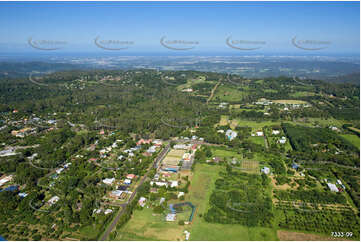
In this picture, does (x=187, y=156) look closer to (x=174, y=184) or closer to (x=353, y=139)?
(x=174, y=184)

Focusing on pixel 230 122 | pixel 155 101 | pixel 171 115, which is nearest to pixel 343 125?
pixel 230 122

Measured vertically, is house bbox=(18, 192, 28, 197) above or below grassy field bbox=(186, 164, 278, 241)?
below

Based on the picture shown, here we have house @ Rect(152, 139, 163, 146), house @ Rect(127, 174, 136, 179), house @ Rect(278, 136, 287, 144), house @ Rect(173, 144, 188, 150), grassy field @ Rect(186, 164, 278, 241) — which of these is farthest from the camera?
house @ Rect(152, 139, 163, 146)

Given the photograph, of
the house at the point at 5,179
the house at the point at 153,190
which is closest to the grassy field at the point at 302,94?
the house at the point at 153,190

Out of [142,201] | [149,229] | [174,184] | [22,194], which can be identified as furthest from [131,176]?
[22,194]

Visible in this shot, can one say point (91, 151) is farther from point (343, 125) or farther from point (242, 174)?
point (343, 125)

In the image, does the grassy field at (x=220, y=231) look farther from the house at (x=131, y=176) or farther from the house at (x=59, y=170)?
the house at (x=59, y=170)

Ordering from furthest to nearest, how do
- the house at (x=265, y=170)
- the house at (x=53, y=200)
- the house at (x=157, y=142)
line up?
the house at (x=157, y=142) < the house at (x=265, y=170) < the house at (x=53, y=200)

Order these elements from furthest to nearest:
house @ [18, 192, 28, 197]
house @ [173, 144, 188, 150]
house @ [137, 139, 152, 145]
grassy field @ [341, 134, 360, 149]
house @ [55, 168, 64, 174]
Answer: house @ [137, 139, 152, 145] < house @ [173, 144, 188, 150] < grassy field @ [341, 134, 360, 149] < house @ [55, 168, 64, 174] < house @ [18, 192, 28, 197]

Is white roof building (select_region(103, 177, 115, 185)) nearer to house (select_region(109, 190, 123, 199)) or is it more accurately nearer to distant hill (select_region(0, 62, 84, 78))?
house (select_region(109, 190, 123, 199))

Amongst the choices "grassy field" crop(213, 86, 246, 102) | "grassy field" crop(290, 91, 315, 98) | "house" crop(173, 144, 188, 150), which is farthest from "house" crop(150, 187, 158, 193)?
"grassy field" crop(290, 91, 315, 98)
